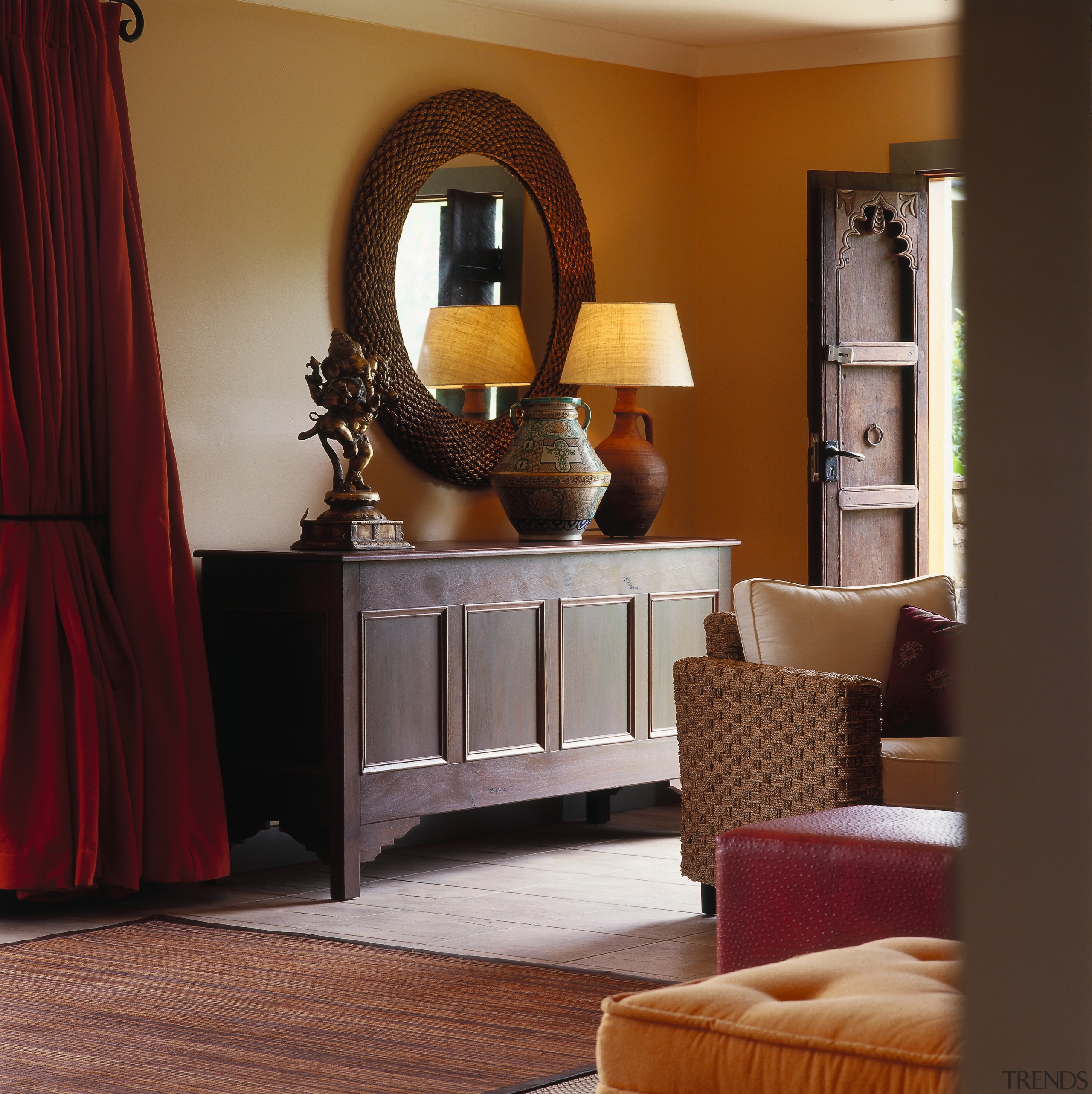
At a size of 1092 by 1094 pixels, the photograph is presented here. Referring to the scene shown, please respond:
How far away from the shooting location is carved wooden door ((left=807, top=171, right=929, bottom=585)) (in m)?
5.41

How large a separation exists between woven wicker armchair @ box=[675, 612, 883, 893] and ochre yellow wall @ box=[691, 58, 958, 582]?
2.01m

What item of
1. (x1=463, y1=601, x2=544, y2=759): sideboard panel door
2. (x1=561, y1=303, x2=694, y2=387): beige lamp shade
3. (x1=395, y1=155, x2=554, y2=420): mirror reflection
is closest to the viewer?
(x1=463, y1=601, x2=544, y2=759): sideboard panel door

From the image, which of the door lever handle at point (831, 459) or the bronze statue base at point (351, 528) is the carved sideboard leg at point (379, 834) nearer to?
the bronze statue base at point (351, 528)

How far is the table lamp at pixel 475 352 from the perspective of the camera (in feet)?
16.4

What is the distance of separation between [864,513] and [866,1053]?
13.1 feet

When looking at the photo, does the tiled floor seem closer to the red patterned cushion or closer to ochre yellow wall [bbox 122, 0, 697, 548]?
the red patterned cushion

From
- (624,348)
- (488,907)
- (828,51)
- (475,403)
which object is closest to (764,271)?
(828,51)

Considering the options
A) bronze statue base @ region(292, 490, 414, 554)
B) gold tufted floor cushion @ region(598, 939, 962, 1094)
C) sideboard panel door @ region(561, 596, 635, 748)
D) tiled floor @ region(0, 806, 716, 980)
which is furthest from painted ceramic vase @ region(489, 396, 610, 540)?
gold tufted floor cushion @ region(598, 939, 962, 1094)

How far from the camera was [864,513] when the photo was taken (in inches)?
218

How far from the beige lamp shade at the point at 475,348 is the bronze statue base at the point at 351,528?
0.75m

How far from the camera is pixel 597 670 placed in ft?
15.5

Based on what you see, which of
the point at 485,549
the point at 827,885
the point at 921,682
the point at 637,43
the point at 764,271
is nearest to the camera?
the point at 827,885

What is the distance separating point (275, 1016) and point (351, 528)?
4.92 feet

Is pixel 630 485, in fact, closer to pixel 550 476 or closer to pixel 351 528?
pixel 550 476
